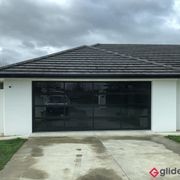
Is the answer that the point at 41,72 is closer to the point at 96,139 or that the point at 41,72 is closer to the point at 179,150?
the point at 96,139

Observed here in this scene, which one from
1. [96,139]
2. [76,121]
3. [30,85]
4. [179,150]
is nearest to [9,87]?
[30,85]

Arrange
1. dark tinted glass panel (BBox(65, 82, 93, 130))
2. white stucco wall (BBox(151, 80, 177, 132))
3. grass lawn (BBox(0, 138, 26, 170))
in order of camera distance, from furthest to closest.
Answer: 1. white stucco wall (BBox(151, 80, 177, 132))
2. dark tinted glass panel (BBox(65, 82, 93, 130))
3. grass lawn (BBox(0, 138, 26, 170))

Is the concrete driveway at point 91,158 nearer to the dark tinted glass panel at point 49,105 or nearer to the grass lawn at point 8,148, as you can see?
the grass lawn at point 8,148

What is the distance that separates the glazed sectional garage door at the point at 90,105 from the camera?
49.3ft

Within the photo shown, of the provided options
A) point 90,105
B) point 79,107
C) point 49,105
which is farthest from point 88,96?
point 49,105

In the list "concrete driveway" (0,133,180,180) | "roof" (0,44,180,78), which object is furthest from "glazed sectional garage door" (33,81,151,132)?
"concrete driveway" (0,133,180,180)

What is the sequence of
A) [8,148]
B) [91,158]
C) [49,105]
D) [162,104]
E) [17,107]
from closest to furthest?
[91,158], [8,148], [17,107], [49,105], [162,104]

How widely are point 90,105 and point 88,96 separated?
434 millimetres

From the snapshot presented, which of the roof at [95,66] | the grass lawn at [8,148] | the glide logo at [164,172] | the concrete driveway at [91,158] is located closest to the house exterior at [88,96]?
the roof at [95,66]

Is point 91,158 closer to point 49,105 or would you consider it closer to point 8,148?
point 8,148

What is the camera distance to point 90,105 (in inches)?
602

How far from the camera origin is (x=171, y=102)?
50.5 ft

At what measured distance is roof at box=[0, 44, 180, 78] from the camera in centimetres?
1455

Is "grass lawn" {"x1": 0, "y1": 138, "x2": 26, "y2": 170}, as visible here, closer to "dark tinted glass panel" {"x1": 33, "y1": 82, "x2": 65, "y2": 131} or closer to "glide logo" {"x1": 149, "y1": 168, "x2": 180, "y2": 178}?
"dark tinted glass panel" {"x1": 33, "y1": 82, "x2": 65, "y2": 131}
